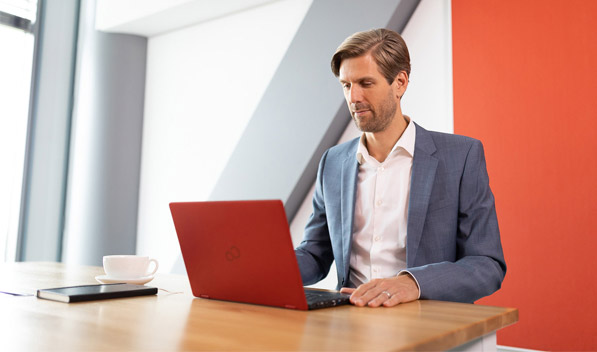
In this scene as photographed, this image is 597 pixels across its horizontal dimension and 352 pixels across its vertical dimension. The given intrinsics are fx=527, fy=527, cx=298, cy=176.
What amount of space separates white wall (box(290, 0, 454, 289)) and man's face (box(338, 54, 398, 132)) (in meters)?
1.13

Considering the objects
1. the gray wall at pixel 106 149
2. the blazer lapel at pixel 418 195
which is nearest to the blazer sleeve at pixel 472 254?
the blazer lapel at pixel 418 195

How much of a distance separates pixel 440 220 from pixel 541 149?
113 centimetres

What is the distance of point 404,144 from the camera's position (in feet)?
5.68

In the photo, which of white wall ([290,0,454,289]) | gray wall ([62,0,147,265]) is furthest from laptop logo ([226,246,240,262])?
gray wall ([62,0,147,265])

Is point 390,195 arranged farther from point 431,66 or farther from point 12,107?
point 12,107

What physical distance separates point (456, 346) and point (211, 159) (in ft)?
10.6

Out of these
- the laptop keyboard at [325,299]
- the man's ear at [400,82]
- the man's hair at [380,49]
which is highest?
the man's hair at [380,49]

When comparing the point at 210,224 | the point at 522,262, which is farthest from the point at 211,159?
the point at 210,224

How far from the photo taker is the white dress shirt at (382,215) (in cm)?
167

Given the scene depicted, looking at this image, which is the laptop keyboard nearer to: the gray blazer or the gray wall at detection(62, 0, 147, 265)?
the gray blazer

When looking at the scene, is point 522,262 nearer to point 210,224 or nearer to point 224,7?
point 210,224

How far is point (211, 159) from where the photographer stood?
13.0ft

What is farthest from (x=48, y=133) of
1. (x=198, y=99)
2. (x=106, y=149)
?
(x=198, y=99)

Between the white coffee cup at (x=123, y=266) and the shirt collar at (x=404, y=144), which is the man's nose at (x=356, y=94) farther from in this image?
the white coffee cup at (x=123, y=266)
